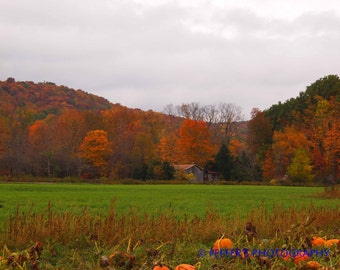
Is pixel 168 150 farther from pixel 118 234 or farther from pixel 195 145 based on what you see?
pixel 118 234

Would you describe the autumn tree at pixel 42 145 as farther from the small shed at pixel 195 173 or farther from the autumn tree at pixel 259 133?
the autumn tree at pixel 259 133

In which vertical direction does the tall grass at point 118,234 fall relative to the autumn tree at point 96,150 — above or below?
below

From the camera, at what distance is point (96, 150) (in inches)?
2618

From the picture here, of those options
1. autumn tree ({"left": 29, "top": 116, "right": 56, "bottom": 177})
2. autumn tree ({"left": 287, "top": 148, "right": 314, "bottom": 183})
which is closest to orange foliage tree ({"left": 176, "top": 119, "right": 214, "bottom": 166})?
autumn tree ({"left": 287, "top": 148, "right": 314, "bottom": 183})

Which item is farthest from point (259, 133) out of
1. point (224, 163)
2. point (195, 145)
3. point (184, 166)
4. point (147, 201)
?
point (147, 201)

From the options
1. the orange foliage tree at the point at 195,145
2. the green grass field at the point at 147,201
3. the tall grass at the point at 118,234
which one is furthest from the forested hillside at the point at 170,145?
the tall grass at the point at 118,234

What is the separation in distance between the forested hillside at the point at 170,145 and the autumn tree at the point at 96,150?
15cm

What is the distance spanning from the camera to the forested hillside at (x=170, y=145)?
6362 cm

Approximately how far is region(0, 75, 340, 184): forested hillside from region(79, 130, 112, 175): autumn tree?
152 mm

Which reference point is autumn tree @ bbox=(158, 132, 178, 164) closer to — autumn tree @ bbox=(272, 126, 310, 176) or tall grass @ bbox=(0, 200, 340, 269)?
autumn tree @ bbox=(272, 126, 310, 176)

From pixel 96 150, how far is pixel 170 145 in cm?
1301

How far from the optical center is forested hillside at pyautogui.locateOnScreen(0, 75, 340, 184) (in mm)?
63625

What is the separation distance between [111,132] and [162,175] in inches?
736

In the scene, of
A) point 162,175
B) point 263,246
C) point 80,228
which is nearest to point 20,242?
point 80,228
